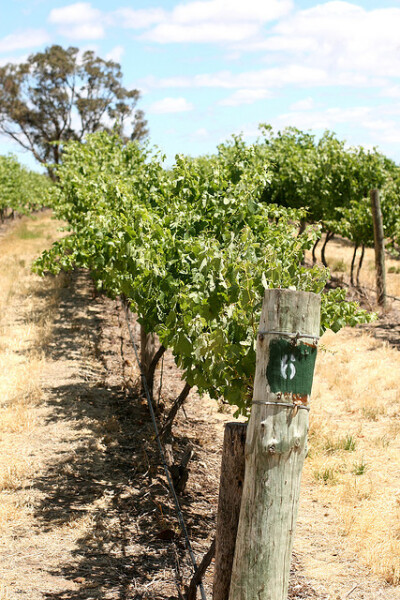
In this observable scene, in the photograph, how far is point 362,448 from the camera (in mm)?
7484

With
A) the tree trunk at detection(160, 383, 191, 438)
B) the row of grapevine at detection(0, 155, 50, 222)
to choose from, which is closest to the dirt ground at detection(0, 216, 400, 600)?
the tree trunk at detection(160, 383, 191, 438)

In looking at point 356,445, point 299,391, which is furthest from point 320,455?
point 299,391

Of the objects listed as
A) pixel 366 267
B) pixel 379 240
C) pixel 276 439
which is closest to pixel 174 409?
pixel 276 439

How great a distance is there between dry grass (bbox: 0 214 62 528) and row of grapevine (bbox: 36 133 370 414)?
5.83 feet

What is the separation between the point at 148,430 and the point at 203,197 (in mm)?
2976

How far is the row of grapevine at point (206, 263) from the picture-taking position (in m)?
3.70

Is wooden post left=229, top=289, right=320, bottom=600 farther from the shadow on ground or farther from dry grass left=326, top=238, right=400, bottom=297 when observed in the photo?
dry grass left=326, top=238, right=400, bottom=297

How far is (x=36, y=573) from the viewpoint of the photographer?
15.5ft

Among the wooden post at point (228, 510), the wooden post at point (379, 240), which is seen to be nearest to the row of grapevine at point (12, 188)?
the wooden post at point (379, 240)

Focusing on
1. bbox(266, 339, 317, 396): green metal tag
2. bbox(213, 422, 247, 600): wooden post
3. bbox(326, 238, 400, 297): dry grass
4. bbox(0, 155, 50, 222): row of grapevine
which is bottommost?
bbox(213, 422, 247, 600): wooden post

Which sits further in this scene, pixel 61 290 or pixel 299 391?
pixel 61 290

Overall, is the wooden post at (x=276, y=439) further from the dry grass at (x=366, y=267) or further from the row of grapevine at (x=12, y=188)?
the row of grapevine at (x=12, y=188)

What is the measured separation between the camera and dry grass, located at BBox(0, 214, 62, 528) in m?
6.35

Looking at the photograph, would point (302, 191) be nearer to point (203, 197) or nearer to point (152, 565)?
point (203, 197)
